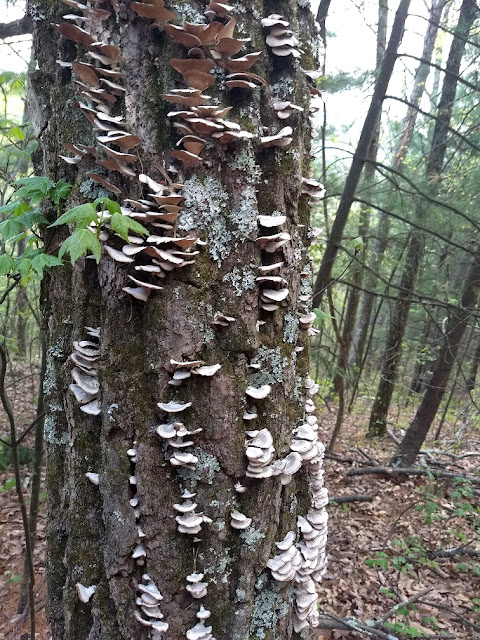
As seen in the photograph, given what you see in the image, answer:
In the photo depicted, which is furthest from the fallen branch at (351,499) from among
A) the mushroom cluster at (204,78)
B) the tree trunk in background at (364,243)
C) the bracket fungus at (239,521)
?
the mushroom cluster at (204,78)

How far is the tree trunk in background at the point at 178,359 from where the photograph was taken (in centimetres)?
173

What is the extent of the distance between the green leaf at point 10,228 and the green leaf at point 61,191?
0.26m

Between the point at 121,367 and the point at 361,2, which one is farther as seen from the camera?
the point at 361,2

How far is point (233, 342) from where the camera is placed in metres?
1.79

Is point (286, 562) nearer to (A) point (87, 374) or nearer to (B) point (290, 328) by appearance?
(B) point (290, 328)

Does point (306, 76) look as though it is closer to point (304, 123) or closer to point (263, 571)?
point (304, 123)

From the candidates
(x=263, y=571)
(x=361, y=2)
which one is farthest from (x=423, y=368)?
(x=263, y=571)

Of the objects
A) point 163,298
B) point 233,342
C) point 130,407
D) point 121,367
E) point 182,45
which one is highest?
point 182,45

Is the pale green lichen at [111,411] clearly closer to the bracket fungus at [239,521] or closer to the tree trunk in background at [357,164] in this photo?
the bracket fungus at [239,521]

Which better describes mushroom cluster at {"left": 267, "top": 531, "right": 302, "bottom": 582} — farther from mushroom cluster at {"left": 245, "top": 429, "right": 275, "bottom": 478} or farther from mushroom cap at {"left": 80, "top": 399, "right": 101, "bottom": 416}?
mushroom cap at {"left": 80, "top": 399, "right": 101, "bottom": 416}

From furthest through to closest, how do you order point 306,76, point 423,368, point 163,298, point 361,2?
point 423,368 < point 361,2 < point 306,76 < point 163,298

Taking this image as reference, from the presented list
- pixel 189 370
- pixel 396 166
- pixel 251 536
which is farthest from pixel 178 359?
pixel 396 166

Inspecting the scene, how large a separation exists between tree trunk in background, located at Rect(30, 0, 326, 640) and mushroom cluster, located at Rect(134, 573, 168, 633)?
3 centimetres

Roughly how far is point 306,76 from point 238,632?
2619mm
